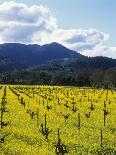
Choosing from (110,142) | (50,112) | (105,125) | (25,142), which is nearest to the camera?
(25,142)

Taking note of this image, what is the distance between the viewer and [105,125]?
40.2 metres

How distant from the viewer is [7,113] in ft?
148

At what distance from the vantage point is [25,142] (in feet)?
95.5

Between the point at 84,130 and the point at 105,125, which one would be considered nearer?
the point at 84,130

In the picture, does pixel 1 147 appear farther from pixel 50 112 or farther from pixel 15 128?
pixel 50 112

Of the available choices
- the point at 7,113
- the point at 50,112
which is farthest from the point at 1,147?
the point at 50,112

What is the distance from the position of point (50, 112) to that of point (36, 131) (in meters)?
14.5

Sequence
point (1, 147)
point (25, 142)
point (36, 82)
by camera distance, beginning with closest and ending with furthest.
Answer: point (1, 147)
point (25, 142)
point (36, 82)

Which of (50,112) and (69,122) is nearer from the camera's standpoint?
(69,122)

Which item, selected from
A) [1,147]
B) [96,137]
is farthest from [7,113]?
[1,147]

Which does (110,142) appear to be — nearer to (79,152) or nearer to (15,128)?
(79,152)

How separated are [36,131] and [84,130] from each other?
4485mm

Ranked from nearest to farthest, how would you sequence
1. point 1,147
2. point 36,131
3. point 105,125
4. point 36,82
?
point 1,147
point 36,131
point 105,125
point 36,82

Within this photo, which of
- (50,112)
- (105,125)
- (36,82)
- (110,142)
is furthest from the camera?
(36,82)
